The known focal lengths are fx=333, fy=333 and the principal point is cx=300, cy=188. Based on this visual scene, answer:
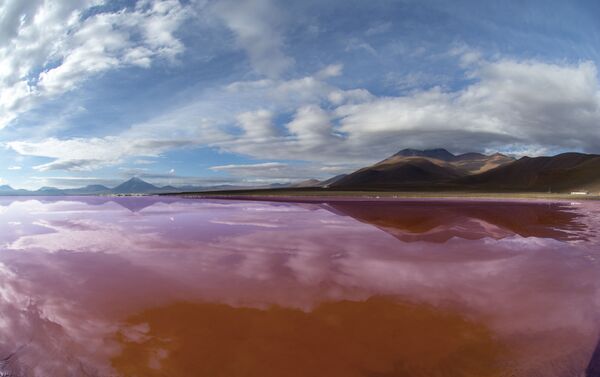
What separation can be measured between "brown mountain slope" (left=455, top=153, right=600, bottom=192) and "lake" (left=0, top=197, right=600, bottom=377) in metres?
132

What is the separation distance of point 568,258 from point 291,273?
28.9ft

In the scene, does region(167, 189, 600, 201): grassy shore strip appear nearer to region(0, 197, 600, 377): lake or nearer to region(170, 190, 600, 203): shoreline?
region(170, 190, 600, 203): shoreline

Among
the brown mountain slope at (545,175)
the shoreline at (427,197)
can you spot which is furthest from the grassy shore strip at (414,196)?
the brown mountain slope at (545,175)

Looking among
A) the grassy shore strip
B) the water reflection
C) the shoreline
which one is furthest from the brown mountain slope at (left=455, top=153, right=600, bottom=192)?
the water reflection

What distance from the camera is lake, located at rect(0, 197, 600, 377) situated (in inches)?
185

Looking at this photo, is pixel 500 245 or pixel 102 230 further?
pixel 102 230

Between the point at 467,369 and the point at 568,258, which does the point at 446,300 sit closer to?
the point at 467,369

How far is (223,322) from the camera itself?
595cm

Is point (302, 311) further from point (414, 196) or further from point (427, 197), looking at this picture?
Result: point (414, 196)

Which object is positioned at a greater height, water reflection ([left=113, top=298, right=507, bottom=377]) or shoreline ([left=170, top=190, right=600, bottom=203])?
shoreline ([left=170, top=190, right=600, bottom=203])

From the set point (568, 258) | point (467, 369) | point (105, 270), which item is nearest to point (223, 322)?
point (467, 369)

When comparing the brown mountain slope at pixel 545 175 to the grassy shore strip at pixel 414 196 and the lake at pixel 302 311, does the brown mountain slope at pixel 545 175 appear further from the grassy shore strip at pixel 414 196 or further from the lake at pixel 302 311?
the lake at pixel 302 311

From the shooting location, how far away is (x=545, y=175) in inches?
5438

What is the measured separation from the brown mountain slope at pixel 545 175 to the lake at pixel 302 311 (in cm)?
13171
